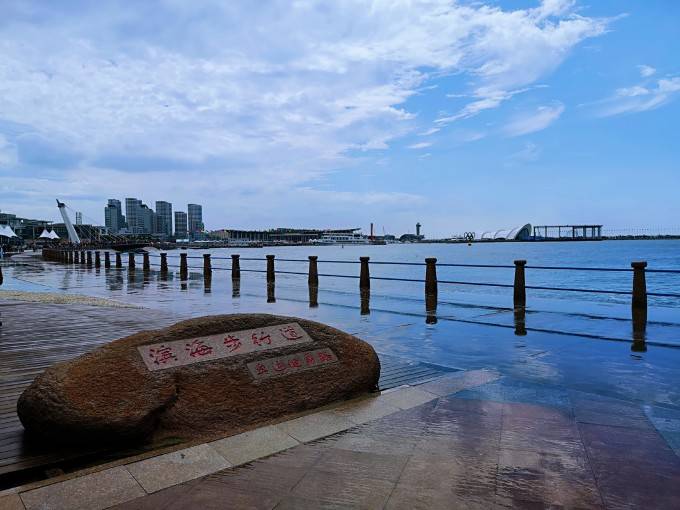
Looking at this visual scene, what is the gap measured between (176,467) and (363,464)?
1.26 metres

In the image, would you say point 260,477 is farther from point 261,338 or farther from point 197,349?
point 261,338

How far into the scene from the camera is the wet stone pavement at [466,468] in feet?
10.4

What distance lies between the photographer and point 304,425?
4.43m

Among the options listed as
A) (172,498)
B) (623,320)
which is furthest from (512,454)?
(623,320)

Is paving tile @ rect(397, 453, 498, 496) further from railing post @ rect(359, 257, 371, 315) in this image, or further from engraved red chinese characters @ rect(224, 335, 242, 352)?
railing post @ rect(359, 257, 371, 315)

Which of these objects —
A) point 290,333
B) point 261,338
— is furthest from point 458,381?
point 261,338

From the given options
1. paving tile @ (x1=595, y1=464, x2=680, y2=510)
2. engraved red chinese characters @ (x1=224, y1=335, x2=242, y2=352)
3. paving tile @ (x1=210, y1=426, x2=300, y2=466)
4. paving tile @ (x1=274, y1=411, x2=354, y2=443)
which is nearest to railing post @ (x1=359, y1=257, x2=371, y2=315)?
engraved red chinese characters @ (x1=224, y1=335, x2=242, y2=352)

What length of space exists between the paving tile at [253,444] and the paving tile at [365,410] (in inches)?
26.3

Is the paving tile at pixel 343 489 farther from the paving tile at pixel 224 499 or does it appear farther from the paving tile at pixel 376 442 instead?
the paving tile at pixel 376 442

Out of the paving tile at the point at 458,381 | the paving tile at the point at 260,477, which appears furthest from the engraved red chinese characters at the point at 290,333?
the paving tile at the point at 260,477

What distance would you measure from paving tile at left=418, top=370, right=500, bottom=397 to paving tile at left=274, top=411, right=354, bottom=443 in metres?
1.27

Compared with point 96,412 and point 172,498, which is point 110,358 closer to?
point 96,412

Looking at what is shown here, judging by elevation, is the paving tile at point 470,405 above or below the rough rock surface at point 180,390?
below

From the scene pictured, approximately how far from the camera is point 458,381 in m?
5.88
